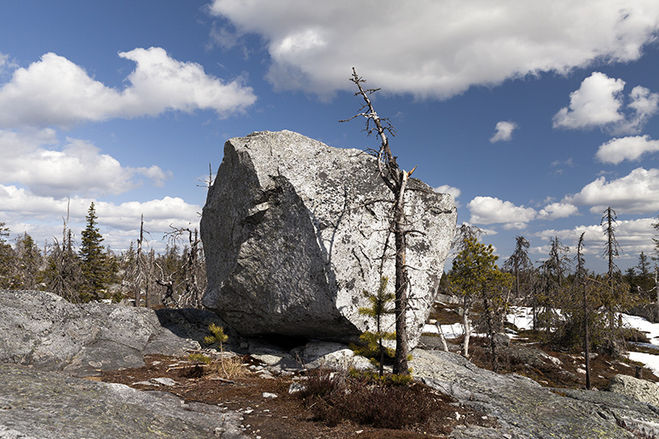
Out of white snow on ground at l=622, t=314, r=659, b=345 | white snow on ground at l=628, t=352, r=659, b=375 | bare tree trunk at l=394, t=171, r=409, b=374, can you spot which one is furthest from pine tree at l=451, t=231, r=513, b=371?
white snow on ground at l=622, t=314, r=659, b=345

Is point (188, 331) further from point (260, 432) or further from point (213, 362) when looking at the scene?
point (260, 432)

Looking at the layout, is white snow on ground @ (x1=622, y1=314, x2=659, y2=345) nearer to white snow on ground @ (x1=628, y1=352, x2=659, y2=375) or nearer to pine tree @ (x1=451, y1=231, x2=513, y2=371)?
white snow on ground @ (x1=628, y1=352, x2=659, y2=375)

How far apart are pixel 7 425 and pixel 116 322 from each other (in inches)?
415

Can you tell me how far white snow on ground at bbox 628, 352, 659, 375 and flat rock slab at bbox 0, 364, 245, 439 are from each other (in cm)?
4185

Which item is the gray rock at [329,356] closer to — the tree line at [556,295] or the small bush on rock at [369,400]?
the small bush on rock at [369,400]

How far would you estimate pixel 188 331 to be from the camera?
55.2 feet

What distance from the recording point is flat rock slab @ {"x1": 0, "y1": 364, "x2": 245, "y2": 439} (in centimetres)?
538

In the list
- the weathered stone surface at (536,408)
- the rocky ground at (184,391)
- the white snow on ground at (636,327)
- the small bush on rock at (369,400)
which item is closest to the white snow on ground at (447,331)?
the white snow on ground at (636,327)

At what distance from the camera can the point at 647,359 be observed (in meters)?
37.4

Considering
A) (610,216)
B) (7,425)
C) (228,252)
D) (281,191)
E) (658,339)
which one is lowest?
(658,339)

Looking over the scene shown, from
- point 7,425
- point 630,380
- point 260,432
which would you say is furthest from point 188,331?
point 630,380

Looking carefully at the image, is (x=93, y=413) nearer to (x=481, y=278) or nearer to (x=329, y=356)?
(x=329, y=356)

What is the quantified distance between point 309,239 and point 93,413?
7758mm

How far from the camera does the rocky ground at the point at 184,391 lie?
6.49 metres
